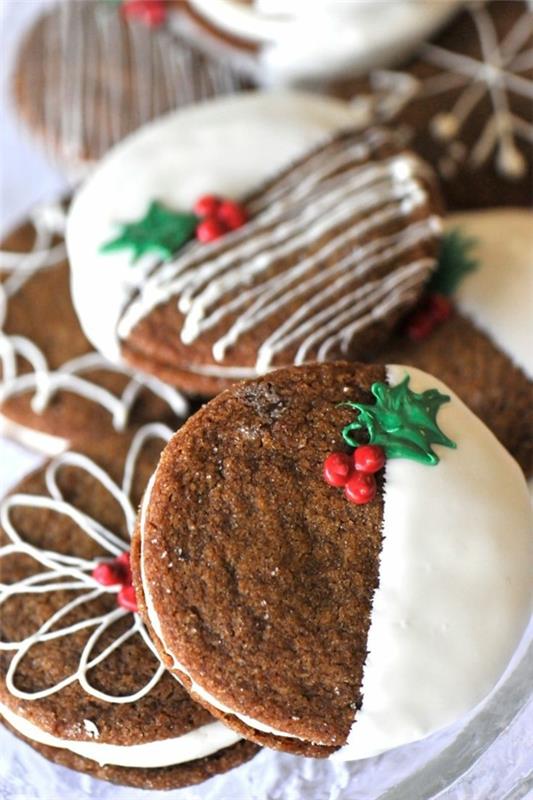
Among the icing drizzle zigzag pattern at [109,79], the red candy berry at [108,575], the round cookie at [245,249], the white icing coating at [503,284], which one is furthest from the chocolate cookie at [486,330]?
the icing drizzle zigzag pattern at [109,79]

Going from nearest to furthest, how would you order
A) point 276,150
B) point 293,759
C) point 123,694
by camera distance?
point 123,694
point 293,759
point 276,150

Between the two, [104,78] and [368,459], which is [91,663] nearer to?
[368,459]

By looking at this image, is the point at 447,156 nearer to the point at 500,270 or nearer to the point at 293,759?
the point at 500,270

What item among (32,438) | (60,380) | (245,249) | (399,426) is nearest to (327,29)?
(245,249)

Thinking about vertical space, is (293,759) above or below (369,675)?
below

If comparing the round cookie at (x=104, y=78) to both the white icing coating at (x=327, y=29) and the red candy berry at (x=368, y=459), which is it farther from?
the red candy berry at (x=368, y=459)

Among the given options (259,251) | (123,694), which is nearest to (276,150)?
(259,251)

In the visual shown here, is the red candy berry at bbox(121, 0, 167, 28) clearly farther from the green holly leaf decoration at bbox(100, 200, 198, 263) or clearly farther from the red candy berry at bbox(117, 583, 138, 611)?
the red candy berry at bbox(117, 583, 138, 611)

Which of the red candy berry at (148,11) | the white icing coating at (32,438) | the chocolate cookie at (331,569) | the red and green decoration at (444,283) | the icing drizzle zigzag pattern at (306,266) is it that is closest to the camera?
the chocolate cookie at (331,569)
